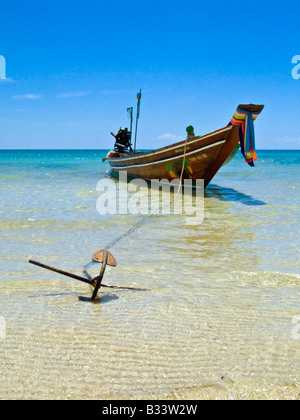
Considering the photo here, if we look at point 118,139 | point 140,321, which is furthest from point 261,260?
point 118,139

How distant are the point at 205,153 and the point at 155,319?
37.1 ft

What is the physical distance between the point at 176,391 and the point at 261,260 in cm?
340

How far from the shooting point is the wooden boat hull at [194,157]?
43.2 feet

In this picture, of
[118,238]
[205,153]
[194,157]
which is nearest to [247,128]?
[205,153]

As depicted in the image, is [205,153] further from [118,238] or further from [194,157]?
[118,238]

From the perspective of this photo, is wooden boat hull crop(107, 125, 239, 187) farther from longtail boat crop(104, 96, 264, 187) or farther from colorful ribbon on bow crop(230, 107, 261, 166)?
colorful ribbon on bow crop(230, 107, 261, 166)

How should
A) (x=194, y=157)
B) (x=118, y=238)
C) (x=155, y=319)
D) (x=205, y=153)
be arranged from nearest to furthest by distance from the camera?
(x=155, y=319) < (x=118, y=238) < (x=205, y=153) < (x=194, y=157)

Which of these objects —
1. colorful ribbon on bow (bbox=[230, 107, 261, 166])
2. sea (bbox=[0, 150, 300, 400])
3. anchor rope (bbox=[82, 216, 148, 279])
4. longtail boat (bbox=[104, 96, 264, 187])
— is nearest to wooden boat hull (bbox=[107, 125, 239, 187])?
longtail boat (bbox=[104, 96, 264, 187])

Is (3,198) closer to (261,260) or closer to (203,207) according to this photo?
(203,207)

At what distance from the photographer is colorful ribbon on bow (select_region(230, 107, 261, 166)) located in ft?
39.6

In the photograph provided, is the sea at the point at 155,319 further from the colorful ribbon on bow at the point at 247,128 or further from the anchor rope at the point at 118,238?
the colorful ribbon on bow at the point at 247,128

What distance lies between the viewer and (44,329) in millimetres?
3016

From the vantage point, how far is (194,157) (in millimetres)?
14195

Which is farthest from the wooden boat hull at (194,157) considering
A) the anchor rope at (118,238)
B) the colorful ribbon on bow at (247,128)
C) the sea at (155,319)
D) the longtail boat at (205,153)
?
the sea at (155,319)
